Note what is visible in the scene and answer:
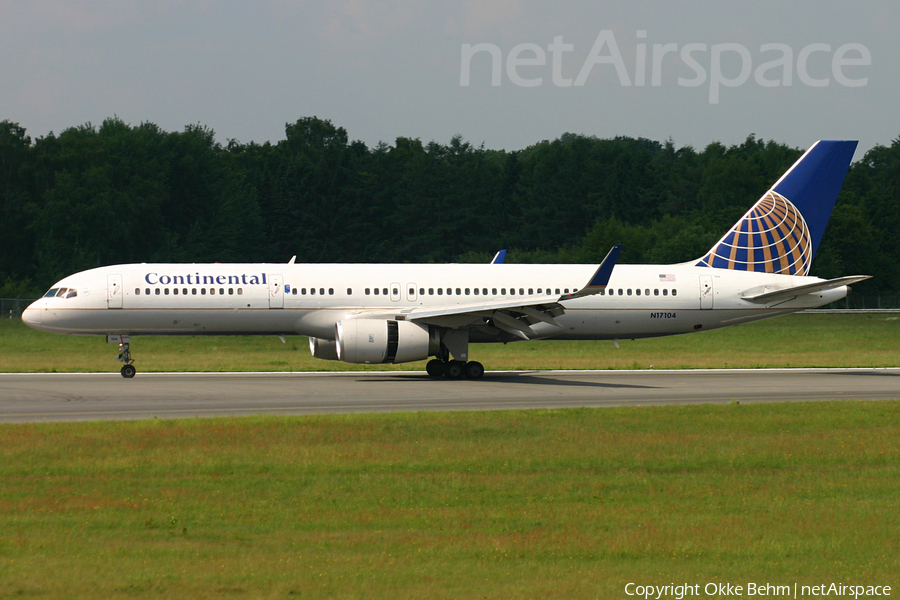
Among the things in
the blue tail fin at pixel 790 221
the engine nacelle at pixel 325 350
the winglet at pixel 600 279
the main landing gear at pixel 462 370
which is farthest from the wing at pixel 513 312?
the blue tail fin at pixel 790 221

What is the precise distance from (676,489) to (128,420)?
1170 centimetres

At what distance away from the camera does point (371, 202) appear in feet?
358

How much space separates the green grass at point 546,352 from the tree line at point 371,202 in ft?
74.3

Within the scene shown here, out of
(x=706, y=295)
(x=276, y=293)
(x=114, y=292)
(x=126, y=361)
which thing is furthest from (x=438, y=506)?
(x=706, y=295)

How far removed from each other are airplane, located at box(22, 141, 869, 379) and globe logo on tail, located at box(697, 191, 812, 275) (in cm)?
43

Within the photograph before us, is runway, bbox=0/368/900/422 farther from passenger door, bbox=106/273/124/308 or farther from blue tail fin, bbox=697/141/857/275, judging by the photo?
blue tail fin, bbox=697/141/857/275

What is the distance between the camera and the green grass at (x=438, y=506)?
9.69 meters

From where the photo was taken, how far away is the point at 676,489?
46.2 ft

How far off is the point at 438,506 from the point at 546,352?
34593mm

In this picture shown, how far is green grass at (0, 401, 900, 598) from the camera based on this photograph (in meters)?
9.69

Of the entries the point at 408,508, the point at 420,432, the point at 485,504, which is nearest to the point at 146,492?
the point at 408,508

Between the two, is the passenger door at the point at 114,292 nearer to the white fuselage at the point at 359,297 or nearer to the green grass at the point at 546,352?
the white fuselage at the point at 359,297

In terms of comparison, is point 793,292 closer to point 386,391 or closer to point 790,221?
point 790,221

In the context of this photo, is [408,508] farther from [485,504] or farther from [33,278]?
[33,278]
